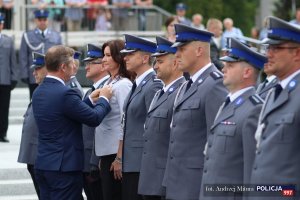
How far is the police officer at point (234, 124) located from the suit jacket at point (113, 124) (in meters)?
2.33

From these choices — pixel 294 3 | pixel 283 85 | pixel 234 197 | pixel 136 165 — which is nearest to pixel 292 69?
pixel 283 85

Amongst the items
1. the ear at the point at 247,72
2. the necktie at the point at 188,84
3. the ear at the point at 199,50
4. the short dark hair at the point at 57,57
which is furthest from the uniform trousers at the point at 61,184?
the ear at the point at 247,72

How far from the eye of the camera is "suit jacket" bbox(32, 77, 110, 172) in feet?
26.0

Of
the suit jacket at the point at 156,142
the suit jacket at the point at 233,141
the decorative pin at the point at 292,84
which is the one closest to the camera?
the decorative pin at the point at 292,84

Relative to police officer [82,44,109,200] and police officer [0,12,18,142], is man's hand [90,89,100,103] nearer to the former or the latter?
police officer [82,44,109,200]

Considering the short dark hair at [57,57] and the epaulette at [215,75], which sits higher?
the epaulette at [215,75]

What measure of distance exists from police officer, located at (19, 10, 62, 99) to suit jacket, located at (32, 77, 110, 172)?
779 cm

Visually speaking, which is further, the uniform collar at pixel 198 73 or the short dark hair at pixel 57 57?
the short dark hair at pixel 57 57

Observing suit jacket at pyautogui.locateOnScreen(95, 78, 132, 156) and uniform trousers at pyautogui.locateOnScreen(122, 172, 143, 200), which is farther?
suit jacket at pyautogui.locateOnScreen(95, 78, 132, 156)

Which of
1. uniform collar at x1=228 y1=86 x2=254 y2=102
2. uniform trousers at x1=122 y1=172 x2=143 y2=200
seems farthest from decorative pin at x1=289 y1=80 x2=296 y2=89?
uniform trousers at x1=122 y1=172 x2=143 y2=200

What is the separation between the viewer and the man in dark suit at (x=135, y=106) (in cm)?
801

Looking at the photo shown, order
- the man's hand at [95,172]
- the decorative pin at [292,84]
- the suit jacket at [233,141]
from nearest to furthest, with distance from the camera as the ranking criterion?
the decorative pin at [292,84] < the suit jacket at [233,141] < the man's hand at [95,172]

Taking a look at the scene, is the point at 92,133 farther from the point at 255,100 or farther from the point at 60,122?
the point at 255,100

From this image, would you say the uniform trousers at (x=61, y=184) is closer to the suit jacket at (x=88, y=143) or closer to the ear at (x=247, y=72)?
the suit jacket at (x=88, y=143)
